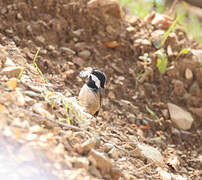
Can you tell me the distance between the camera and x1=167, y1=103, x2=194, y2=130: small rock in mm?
3523

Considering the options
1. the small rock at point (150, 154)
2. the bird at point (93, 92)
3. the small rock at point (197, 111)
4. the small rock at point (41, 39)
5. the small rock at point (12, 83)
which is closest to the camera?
the small rock at point (12, 83)

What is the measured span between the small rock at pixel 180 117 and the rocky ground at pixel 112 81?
1 centimetres

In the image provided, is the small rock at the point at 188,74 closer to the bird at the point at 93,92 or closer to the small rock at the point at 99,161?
the bird at the point at 93,92

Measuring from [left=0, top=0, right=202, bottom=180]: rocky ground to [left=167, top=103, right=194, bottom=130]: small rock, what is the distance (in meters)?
0.01

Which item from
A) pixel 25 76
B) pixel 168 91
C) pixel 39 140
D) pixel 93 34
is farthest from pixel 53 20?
pixel 39 140

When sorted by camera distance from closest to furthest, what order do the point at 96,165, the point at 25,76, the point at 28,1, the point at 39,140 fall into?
the point at 39,140 < the point at 96,165 < the point at 25,76 < the point at 28,1

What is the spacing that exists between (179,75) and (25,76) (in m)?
2.20

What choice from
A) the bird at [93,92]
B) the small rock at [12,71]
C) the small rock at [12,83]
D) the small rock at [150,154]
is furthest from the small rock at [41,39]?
the small rock at [150,154]

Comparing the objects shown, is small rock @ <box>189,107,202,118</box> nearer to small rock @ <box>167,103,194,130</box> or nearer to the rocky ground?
the rocky ground

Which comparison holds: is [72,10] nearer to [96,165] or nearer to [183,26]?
[183,26]

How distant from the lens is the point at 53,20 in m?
3.61

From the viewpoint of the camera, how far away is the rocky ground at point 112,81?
2125 millimetres

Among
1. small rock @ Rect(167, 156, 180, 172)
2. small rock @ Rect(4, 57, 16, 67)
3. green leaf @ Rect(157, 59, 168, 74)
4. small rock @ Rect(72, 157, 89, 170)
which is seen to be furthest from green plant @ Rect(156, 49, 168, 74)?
small rock @ Rect(72, 157, 89, 170)

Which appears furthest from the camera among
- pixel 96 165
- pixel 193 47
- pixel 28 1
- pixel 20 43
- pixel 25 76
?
pixel 193 47
